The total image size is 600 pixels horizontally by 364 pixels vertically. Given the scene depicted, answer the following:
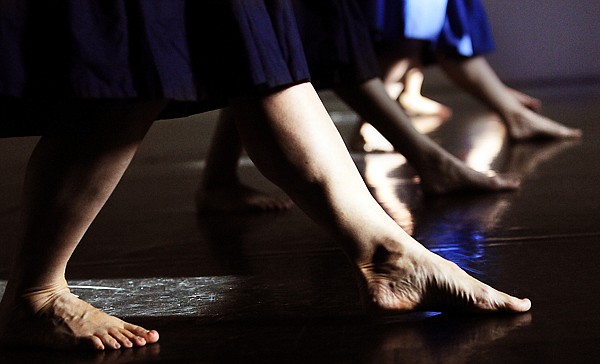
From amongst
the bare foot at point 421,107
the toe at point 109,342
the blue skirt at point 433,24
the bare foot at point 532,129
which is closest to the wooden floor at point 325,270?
the toe at point 109,342

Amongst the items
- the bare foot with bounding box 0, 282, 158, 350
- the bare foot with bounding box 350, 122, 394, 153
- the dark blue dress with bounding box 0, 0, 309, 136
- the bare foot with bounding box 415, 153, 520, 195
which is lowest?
the bare foot with bounding box 350, 122, 394, 153

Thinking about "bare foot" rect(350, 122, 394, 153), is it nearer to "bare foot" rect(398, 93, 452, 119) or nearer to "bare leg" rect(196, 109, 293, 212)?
"bare leg" rect(196, 109, 293, 212)

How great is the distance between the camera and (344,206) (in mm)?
1267

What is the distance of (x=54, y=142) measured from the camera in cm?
122

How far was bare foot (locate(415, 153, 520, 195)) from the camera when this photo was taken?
2260 mm

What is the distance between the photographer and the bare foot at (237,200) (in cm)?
222

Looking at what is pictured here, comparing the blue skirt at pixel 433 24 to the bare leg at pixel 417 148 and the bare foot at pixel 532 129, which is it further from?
the bare leg at pixel 417 148

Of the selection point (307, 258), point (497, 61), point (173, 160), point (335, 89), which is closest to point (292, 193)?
point (307, 258)

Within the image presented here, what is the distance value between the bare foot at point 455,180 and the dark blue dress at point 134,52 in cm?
110

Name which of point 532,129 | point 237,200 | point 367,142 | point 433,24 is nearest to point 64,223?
point 237,200

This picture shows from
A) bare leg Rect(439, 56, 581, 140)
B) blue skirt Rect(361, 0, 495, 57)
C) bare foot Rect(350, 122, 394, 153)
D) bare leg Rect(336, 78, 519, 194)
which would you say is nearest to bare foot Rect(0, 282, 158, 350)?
bare leg Rect(336, 78, 519, 194)

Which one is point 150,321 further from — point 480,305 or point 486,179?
point 486,179

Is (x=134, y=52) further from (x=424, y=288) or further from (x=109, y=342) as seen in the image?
(x=424, y=288)

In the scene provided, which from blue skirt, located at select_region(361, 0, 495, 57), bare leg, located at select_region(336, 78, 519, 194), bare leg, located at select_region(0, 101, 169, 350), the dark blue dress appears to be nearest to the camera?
the dark blue dress
